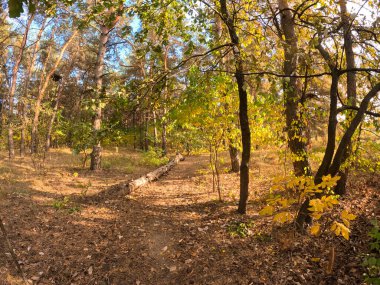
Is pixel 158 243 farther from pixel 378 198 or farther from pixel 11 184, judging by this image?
pixel 11 184

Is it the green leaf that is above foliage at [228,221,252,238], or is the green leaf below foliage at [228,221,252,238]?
above

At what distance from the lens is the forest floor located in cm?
444

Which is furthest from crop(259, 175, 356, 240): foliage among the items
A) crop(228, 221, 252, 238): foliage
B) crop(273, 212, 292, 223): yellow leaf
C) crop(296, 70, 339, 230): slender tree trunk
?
crop(228, 221, 252, 238): foliage

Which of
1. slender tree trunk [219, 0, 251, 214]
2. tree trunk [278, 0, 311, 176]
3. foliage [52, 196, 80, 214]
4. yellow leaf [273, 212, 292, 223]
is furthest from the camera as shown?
foliage [52, 196, 80, 214]

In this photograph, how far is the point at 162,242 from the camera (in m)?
5.59

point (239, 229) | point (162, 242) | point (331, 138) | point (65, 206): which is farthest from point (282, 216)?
point (65, 206)

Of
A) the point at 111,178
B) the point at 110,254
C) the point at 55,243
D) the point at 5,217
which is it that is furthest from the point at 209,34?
the point at 111,178

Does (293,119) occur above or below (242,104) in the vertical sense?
below

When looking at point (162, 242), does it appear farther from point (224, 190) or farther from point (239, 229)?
point (224, 190)

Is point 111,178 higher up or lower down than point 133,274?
higher up

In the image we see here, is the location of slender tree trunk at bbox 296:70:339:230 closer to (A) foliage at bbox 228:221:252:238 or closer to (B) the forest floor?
(B) the forest floor

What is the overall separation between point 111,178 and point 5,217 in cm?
516

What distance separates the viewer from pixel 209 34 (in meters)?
5.97

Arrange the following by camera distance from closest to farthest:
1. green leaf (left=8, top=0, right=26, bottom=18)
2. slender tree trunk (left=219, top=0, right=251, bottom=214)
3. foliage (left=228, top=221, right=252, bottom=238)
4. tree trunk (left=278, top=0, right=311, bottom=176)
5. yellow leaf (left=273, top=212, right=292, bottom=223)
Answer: green leaf (left=8, top=0, right=26, bottom=18) < yellow leaf (left=273, top=212, right=292, bottom=223) < slender tree trunk (left=219, top=0, right=251, bottom=214) < foliage (left=228, top=221, right=252, bottom=238) < tree trunk (left=278, top=0, right=311, bottom=176)
